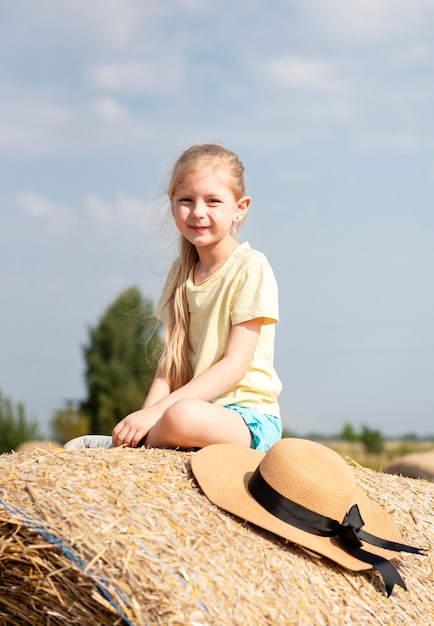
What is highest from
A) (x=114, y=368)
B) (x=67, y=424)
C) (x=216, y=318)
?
(x=216, y=318)

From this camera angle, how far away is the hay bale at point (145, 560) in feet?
7.91

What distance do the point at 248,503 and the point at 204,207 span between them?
1452 mm

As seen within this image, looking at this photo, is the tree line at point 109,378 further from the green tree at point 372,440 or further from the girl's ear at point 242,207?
the girl's ear at point 242,207

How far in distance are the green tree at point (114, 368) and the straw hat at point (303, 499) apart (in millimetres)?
15413

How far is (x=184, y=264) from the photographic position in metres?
4.14

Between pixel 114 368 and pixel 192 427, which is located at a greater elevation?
pixel 192 427

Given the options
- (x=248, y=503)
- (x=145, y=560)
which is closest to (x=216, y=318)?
(x=248, y=503)

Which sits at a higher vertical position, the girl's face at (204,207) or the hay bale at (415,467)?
the girl's face at (204,207)

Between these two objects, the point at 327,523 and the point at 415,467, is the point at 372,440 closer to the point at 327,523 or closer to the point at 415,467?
the point at 415,467

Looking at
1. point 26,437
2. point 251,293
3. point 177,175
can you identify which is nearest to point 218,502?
point 251,293

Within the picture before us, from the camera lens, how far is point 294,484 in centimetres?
287

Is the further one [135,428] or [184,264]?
[184,264]

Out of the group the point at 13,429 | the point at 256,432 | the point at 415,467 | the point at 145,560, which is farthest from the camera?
the point at 13,429

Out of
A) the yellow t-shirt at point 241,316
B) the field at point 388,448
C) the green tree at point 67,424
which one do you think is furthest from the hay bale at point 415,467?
the green tree at point 67,424
